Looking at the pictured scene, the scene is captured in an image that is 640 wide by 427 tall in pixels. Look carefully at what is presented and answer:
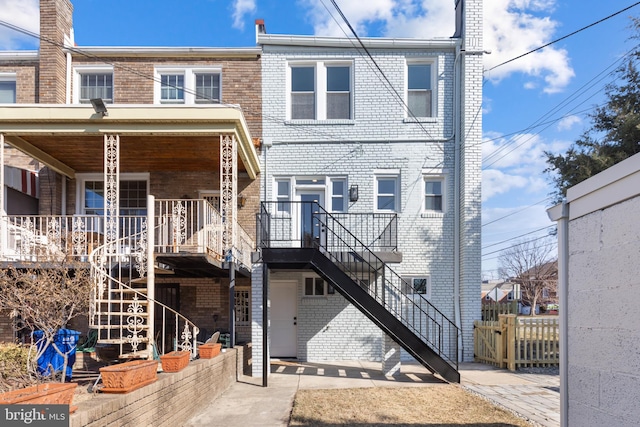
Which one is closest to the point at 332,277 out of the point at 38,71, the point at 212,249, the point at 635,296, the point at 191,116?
the point at 212,249

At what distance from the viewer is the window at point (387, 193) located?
1297 cm

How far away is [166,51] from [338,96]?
4.99 meters

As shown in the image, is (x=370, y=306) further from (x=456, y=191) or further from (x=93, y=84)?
(x=93, y=84)

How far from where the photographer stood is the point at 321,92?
13.1m

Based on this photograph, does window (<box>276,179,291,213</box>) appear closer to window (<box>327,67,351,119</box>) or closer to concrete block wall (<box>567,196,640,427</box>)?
window (<box>327,67,351,119</box>)

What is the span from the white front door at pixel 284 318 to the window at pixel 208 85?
5.60m

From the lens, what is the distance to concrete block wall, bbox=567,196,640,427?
10.8 ft

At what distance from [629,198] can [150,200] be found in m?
7.59

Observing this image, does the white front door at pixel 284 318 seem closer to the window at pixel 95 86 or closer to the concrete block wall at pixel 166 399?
the concrete block wall at pixel 166 399

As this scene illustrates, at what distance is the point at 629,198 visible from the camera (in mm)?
3363

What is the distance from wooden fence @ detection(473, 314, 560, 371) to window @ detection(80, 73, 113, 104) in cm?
1220

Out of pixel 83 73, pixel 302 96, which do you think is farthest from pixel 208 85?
pixel 83 73

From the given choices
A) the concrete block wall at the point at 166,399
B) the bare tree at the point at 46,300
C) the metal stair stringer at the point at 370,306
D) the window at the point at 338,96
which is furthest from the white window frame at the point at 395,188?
the bare tree at the point at 46,300

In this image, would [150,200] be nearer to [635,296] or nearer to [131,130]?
[131,130]
